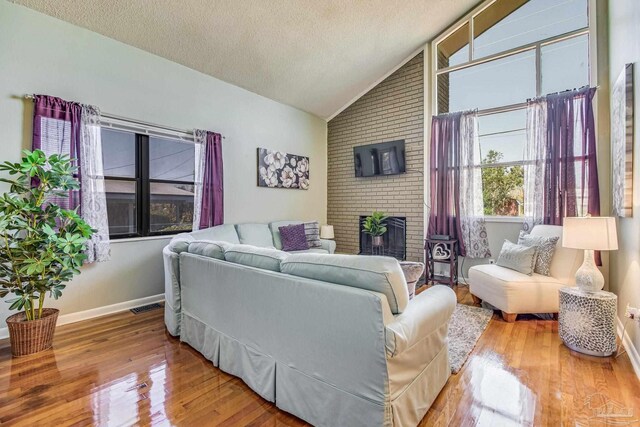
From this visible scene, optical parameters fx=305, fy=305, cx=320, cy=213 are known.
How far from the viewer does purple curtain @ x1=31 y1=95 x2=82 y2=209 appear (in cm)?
274

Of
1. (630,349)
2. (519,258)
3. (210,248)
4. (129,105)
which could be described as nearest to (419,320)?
(210,248)

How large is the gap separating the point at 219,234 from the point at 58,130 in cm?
187

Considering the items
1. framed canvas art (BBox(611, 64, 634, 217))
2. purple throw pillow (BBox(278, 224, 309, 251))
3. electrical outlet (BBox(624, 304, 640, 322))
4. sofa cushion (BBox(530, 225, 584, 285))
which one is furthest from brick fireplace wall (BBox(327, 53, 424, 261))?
electrical outlet (BBox(624, 304, 640, 322))

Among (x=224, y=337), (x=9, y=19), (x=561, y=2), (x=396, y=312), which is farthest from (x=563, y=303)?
(x=9, y=19)

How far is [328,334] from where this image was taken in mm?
1506

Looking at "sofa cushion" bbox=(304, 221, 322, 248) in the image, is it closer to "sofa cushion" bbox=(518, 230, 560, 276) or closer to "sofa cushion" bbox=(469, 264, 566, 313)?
"sofa cushion" bbox=(469, 264, 566, 313)

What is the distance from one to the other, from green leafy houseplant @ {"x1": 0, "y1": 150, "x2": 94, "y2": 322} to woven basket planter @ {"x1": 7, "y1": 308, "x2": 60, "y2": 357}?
108 millimetres

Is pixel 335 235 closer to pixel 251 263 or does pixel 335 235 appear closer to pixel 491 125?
pixel 491 125

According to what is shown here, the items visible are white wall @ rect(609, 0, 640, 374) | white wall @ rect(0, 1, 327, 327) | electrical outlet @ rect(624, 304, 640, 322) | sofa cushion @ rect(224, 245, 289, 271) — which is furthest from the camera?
white wall @ rect(0, 1, 327, 327)

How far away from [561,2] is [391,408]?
16.9ft

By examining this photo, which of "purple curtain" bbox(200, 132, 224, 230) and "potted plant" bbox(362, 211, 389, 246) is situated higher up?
"purple curtain" bbox(200, 132, 224, 230)

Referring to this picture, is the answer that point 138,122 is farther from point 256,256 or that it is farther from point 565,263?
point 565,263

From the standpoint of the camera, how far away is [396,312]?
1.47m

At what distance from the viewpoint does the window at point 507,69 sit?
380cm
